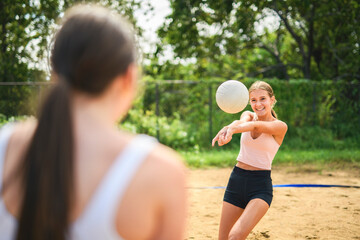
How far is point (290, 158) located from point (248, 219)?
24.1ft

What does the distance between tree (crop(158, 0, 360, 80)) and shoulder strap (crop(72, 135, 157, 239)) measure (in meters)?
11.9

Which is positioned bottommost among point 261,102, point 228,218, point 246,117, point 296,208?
point 296,208

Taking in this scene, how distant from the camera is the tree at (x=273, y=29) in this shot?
13203mm

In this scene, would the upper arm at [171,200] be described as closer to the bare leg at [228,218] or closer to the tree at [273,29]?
the bare leg at [228,218]

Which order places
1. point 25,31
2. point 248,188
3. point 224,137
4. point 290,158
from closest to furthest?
point 224,137
point 248,188
point 290,158
point 25,31

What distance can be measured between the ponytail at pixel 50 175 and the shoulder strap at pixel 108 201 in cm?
5

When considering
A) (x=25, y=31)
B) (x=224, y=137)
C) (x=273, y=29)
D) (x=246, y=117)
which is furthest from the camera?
(x=273, y=29)

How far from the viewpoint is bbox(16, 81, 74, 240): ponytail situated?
0.90 meters

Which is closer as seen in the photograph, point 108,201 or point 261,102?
point 108,201

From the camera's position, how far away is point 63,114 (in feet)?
3.02

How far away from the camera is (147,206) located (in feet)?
3.01

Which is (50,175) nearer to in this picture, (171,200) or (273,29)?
(171,200)

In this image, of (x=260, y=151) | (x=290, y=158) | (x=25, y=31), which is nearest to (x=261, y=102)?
(x=260, y=151)

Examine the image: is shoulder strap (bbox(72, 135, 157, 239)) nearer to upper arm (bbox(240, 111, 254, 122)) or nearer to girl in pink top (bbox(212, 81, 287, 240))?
girl in pink top (bbox(212, 81, 287, 240))
